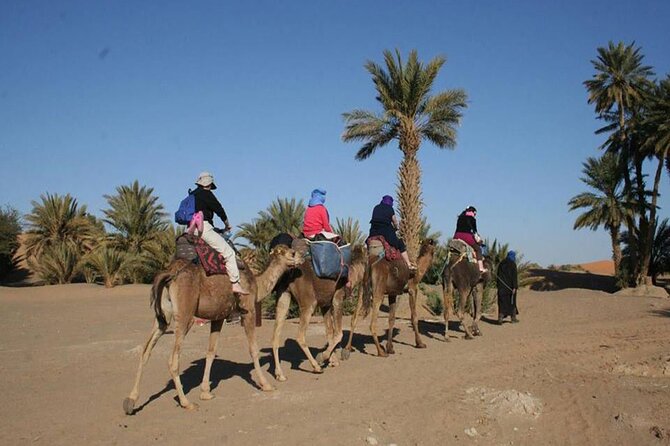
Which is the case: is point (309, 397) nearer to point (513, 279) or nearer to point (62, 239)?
point (513, 279)

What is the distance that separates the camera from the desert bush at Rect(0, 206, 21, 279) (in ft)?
117

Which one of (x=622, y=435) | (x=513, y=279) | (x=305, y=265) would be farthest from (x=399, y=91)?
(x=622, y=435)

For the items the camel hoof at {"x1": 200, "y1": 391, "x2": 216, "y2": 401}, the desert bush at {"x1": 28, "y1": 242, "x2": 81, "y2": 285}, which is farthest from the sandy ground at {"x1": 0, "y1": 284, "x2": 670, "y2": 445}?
the desert bush at {"x1": 28, "y1": 242, "x2": 81, "y2": 285}

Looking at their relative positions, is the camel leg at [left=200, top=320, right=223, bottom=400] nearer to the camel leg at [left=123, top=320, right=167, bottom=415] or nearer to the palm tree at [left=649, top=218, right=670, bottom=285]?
the camel leg at [left=123, top=320, right=167, bottom=415]

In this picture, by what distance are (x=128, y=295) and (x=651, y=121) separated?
29798 millimetres

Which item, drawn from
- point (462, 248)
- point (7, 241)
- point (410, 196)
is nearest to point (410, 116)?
point (410, 196)

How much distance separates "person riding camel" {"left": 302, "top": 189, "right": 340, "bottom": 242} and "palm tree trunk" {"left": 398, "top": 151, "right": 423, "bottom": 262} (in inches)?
490

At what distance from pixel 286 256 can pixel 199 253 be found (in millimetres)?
1592

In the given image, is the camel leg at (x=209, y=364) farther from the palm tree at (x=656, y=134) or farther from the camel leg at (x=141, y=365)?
the palm tree at (x=656, y=134)

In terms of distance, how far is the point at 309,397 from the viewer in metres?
8.23

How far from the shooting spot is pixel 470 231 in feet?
47.0

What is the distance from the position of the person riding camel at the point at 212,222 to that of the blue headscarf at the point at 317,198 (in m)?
2.07

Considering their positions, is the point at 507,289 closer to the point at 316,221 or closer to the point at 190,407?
the point at 316,221

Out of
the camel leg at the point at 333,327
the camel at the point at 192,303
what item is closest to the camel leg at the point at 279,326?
the camel at the point at 192,303
